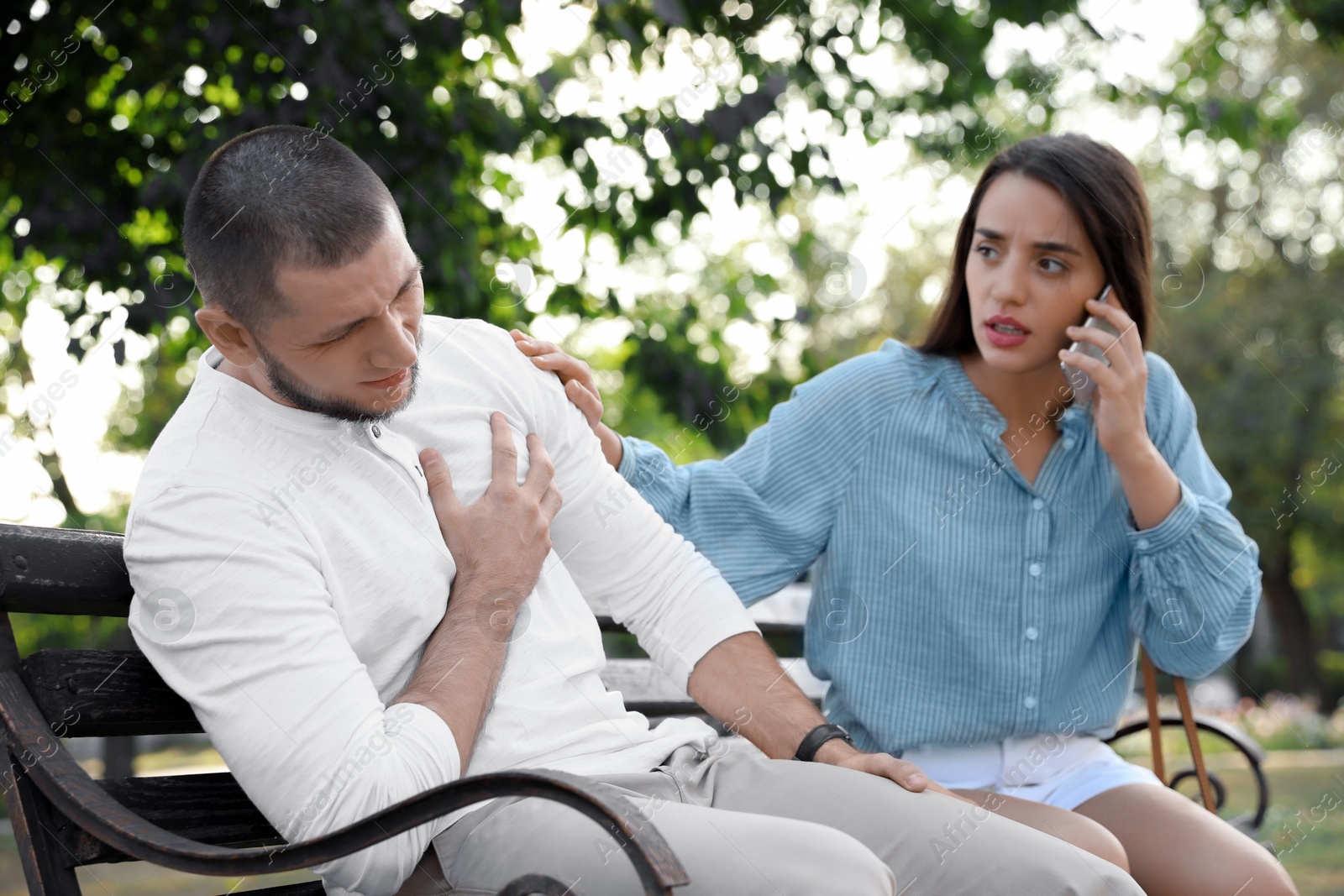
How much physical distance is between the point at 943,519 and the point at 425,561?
4.38ft

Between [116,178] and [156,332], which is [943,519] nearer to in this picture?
[156,332]

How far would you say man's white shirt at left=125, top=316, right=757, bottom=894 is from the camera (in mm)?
1782

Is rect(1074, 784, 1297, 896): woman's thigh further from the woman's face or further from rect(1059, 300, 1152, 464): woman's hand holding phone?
the woman's face

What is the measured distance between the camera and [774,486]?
2979 millimetres

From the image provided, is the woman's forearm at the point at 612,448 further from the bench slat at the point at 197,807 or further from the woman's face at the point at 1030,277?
the bench slat at the point at 197,807

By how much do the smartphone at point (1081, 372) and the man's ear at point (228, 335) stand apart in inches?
70.1

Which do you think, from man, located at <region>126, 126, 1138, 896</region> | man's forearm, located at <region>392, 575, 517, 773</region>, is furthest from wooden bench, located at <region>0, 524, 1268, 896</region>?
man's forearm, located at <region>392, 575, 517, 773</region>

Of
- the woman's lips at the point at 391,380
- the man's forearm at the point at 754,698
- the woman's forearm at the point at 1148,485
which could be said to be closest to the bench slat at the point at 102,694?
the woman's lips at the point at 391,380

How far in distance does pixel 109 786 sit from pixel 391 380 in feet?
2.66

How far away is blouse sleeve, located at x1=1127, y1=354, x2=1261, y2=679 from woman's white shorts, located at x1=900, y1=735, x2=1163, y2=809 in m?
0.32

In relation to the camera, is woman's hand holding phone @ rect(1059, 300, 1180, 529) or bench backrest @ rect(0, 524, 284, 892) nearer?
bench backrest @ rect(0, 524, 284, 892)

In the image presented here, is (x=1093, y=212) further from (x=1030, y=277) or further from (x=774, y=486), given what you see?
(x=774, y=486)

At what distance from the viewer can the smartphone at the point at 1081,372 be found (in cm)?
282

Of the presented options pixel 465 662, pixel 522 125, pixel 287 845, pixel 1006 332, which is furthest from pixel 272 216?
pixel 522 125
